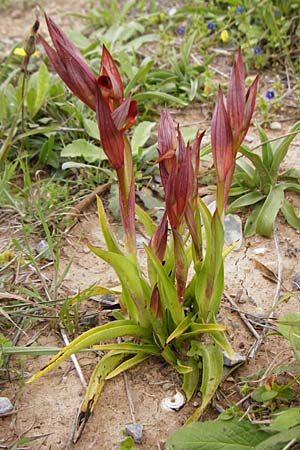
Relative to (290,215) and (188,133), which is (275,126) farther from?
(290,215)

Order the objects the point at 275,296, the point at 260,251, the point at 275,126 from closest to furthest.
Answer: the point at 275,296
the point at 260,251
the point at 275,126

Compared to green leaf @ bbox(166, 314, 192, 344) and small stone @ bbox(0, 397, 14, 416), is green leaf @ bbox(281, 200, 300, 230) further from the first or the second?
small stone @ bbox(0, 397, 14, 416)

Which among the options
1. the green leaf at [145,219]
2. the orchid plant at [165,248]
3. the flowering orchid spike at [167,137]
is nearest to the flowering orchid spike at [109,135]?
the orchid plant at [165,248]

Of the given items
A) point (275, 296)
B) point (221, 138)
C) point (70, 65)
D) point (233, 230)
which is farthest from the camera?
point (233, 230)

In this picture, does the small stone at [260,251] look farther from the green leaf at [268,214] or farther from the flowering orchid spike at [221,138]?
the flowering orchid spike at [221,138]

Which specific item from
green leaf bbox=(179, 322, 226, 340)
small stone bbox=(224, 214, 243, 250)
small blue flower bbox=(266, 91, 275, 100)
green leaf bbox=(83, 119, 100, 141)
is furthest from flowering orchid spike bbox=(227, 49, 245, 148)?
small blue flower bbox=(266, 91, 275, 100)

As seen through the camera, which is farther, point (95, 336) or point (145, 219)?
point (145, 219)

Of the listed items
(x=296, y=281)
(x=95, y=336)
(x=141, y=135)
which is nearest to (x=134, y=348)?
(x=95, y=336)
